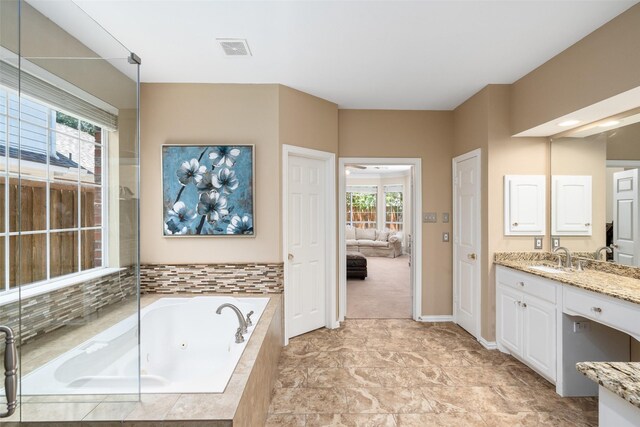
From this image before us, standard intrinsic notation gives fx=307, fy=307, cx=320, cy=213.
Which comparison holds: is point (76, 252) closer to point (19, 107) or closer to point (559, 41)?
point (19, 107)

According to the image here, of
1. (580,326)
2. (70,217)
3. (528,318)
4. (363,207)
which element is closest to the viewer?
(70,217)

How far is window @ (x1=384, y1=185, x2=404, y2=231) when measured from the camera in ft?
30.5

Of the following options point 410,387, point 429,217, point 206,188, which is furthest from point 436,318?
point 206,188

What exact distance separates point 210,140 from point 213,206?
653 millimetres

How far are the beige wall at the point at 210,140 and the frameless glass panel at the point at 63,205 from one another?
1.72 metres

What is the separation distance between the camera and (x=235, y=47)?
7.71ft

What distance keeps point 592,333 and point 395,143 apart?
2.58 meters

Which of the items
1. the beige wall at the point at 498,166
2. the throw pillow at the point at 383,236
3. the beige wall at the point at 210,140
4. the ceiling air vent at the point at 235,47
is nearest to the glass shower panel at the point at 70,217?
the ceiling air vent at the point at 235,47

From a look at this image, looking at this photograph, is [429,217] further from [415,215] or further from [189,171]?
[189,171]

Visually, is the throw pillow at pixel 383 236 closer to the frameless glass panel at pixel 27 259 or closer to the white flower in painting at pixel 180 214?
the white flower in painting at pixel 180 214

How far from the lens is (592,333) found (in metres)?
2.19

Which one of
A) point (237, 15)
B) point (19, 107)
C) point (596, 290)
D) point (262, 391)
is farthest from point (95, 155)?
point (596, 290)

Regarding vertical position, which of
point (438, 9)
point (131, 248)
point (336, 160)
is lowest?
point (131, 248)

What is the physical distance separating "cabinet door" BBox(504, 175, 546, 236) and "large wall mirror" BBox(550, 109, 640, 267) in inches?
4.6
